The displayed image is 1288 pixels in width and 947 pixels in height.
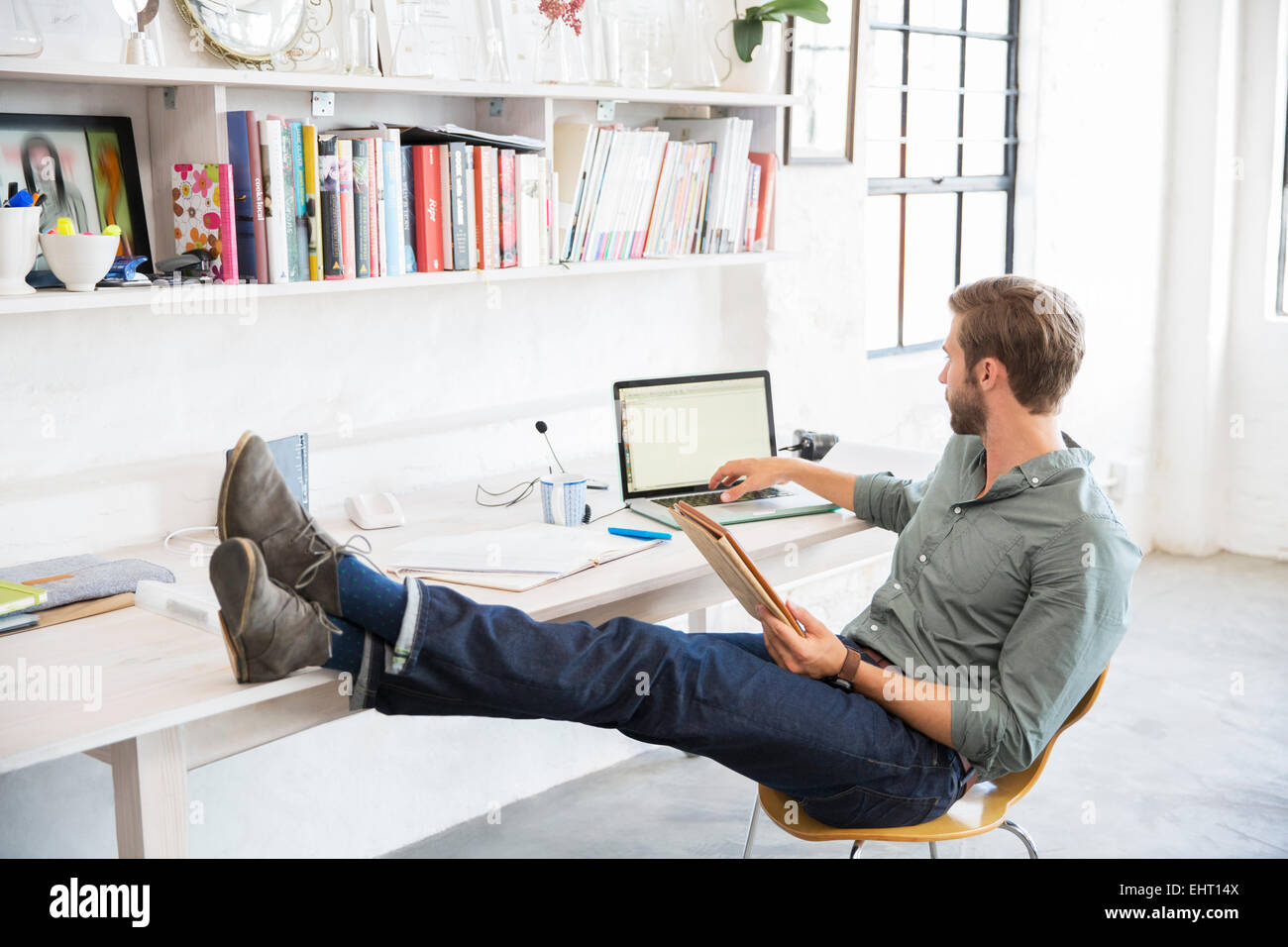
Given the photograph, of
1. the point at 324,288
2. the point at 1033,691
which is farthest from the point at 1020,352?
the point at 324,288

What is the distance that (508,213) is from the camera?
2436mm

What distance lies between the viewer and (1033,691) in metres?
1.75

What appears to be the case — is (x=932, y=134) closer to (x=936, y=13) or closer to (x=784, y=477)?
(x=936, y=13)

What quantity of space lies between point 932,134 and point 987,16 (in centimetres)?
46

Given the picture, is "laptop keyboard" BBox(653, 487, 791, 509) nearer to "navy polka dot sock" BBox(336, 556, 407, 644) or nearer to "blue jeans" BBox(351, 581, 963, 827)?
"blue jeans" BBox(351, 581, 963, 827)

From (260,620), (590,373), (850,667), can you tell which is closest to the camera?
(260,620)

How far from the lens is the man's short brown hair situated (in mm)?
1899

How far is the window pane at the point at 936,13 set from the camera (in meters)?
3.85

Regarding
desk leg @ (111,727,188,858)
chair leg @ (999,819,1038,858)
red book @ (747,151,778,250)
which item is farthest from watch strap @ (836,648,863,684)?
red book @ (747,151,778,250)

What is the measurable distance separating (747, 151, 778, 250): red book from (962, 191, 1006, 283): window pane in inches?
55.9

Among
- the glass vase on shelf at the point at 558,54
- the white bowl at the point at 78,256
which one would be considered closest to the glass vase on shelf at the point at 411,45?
the glass vase on shelf at the point at 558,54

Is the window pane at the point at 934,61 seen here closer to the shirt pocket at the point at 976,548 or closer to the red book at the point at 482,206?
the red book at the point at 482,206

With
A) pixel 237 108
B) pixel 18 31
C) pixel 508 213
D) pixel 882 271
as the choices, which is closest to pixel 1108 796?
pixel 882 271
